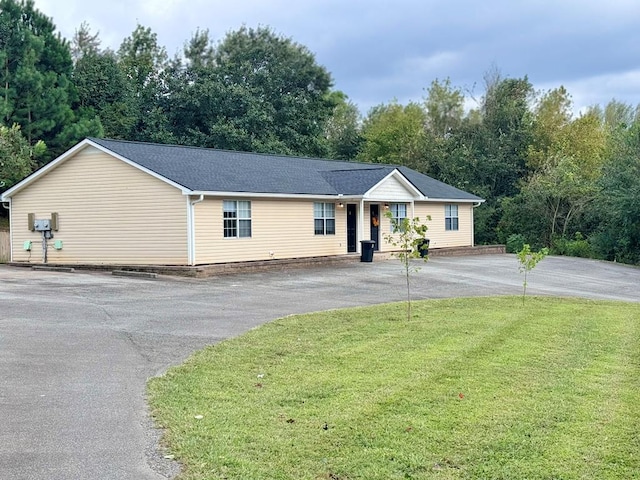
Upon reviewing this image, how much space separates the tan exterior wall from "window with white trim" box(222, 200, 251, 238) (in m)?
7.22

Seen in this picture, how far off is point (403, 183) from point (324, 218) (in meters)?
4.00

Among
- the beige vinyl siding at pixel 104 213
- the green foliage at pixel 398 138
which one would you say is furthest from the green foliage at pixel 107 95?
the green foliage at pixel 398 138

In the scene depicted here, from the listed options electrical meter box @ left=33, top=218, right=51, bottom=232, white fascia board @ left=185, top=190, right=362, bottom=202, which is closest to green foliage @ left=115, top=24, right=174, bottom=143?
electrical meter box @ left=33, top=218, right=51, bottom=232

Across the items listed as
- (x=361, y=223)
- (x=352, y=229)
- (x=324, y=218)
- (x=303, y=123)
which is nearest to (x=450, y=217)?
(x=352, y=229)

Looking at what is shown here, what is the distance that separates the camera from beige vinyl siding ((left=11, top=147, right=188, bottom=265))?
65.7 feet

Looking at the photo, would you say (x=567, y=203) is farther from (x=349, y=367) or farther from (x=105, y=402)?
(x=105, y=402)

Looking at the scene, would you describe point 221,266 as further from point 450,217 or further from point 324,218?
point 450,217

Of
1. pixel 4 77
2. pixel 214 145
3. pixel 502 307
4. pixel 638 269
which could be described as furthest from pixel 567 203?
pixel 4 77

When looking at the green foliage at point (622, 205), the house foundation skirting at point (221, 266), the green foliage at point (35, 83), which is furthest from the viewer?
the green foliage at point (35, 83)

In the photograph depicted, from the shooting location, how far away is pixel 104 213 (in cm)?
2141

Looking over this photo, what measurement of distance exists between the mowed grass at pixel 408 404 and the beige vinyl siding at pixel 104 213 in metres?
10.9

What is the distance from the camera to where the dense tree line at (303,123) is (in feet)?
100

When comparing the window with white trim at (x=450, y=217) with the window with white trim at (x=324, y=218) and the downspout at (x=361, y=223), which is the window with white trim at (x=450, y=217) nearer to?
the downspout at (x=361, y=223)

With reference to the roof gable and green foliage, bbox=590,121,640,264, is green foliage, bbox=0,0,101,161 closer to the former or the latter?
the roof gable
